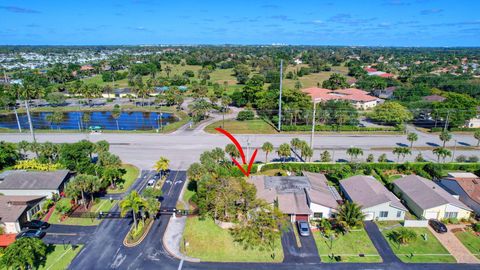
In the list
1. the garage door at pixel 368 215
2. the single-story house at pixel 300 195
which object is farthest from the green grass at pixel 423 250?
the single-story house at pixel 300 195

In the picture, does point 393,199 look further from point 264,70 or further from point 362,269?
point 264,70

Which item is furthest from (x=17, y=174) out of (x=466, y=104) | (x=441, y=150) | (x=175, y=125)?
(x=466, y=104)

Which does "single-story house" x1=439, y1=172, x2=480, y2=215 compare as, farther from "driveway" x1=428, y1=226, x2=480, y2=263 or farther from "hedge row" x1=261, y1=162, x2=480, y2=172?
"driveway" x1=428, y1=226, x2=480, y2=263

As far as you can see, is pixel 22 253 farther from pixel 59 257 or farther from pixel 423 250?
pixel 423 250

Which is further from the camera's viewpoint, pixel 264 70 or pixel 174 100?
pixel 264 70

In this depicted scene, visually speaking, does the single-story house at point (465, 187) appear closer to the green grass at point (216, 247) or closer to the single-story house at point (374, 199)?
the single-story house at point (374, 199)

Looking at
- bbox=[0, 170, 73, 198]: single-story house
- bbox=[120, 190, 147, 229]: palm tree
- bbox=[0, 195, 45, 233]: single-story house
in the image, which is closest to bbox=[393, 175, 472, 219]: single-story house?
bbox=[120, 190, 147, 229]: palm tree

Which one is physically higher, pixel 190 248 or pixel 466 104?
pixel 466 104
